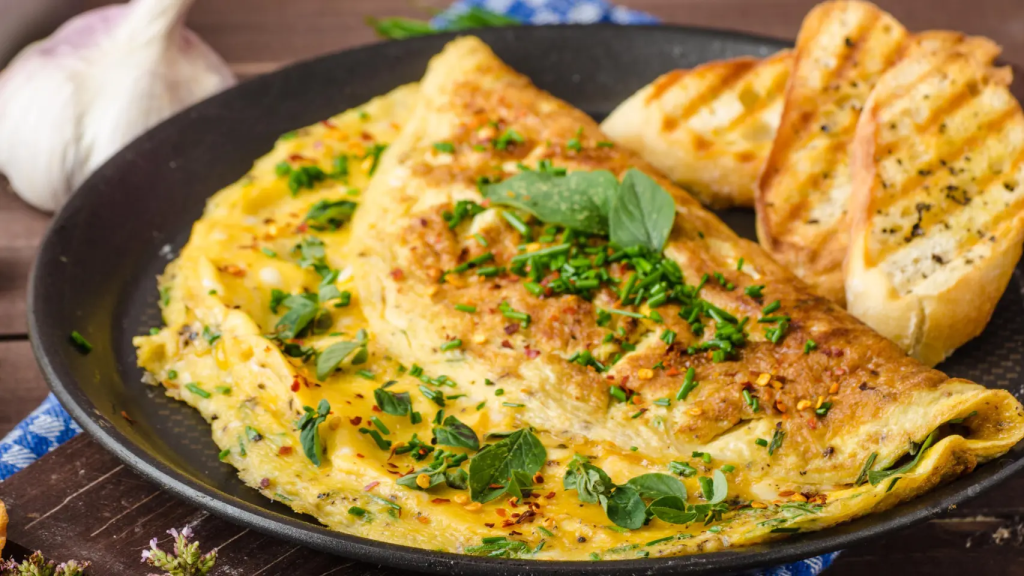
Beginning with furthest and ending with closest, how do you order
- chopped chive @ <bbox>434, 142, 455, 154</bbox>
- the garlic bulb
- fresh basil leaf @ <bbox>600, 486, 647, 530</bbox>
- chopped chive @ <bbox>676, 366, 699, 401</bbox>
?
the garlic bulb < chopped chive @ <bbox>434, 142, 455, 154</bbox> < chopped chive @ <bbox>676, 366, 699, 401</bbox> < fresh basil leaf @ <bbox>600, 486, 647, 530</bbox>

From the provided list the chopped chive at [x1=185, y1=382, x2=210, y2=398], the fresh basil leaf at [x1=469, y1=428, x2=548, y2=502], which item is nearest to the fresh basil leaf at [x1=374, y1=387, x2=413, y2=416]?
the fresh basil leaf at [x1=469, y1=428, x2=548, y2=502]

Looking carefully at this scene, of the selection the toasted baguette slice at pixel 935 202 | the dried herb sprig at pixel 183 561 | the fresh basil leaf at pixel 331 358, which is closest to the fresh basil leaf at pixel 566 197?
the fresh basil leaf at pixel 331 358

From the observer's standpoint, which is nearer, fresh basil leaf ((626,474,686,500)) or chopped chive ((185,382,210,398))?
fresh basil leaf ((626,474,686,500))

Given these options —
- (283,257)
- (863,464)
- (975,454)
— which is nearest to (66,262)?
(283,257)

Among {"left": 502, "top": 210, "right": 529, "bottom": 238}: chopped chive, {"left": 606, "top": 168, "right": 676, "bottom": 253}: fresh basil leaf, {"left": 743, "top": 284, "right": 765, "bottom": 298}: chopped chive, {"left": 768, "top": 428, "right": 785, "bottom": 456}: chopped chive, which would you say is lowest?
{"left": 768, "top": 428, "right": 785, "bottom": 456}: chopped chive

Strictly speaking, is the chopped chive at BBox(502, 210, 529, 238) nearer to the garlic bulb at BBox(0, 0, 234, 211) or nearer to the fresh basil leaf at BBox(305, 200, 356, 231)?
the fresh basil leaf at BBox(305, 200, 356, 231)

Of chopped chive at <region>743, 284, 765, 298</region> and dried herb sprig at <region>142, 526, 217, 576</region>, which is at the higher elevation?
chopped chive at <region>743, 284, 765, 298</region>

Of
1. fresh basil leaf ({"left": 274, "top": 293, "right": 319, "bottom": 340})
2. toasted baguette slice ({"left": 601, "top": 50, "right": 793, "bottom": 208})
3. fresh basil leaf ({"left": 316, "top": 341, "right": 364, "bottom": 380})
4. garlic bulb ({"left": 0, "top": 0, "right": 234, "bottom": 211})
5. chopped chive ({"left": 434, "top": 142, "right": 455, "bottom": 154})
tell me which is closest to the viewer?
fresh basil leaf ({"left": 316, "top": 341, "right": 364, "bottom": 380})

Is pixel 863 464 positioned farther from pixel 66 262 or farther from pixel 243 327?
pixel 66 262
